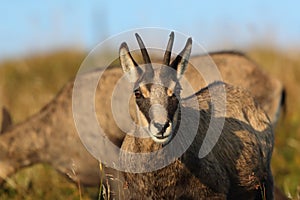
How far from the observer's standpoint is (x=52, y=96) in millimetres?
→ 11812

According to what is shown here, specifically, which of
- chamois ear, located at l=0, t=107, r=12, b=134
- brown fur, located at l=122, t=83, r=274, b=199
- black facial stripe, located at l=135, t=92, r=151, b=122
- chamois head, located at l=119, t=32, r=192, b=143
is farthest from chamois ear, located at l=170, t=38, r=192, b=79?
chamois ear, located at l=0, t=107, r=12, b=134

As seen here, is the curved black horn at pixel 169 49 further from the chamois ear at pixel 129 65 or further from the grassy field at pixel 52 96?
the grassy field at pixel 52 96

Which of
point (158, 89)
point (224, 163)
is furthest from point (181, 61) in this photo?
point (224, 163)

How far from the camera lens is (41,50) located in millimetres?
15242

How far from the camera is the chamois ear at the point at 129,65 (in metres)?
4.92

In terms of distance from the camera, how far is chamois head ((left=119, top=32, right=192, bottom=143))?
4531 millimetres

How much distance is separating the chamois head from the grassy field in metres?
1.32

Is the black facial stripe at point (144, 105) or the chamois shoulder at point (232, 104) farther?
the chamois shoulder at point (232, 104)

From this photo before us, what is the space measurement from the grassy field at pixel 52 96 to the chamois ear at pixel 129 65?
1.47 metres

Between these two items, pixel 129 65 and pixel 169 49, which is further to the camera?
pixel 129 65

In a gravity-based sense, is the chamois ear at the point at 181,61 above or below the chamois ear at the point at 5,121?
above

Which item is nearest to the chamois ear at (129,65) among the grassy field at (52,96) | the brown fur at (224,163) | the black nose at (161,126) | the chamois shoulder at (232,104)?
the brown fur at (224,163)

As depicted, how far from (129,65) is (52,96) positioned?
6.97m

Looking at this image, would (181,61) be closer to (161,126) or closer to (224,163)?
(161,126)
